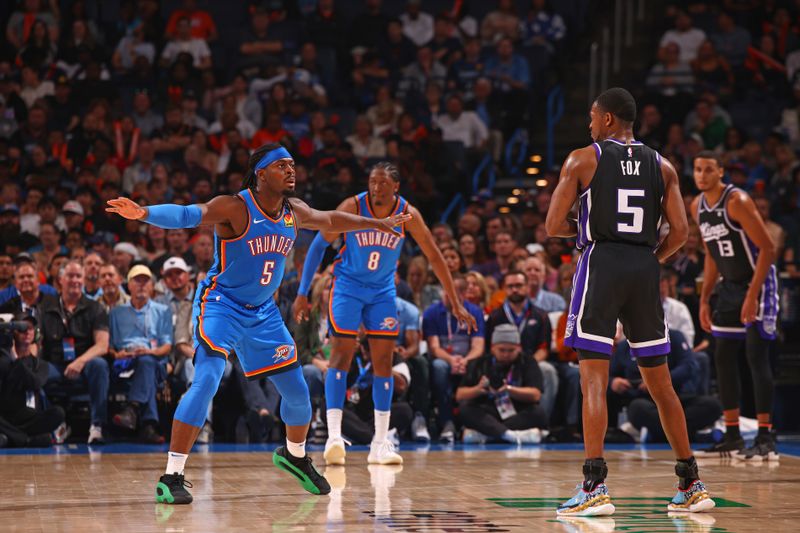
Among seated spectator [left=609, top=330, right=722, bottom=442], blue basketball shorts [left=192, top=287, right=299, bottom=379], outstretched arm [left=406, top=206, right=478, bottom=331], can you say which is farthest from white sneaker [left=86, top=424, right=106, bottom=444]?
seated spectator [left=609, top=330, right=722, bottom=442]

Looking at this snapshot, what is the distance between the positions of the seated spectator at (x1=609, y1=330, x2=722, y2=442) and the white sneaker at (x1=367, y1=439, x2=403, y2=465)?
287cm

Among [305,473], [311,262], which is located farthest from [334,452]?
[305,473]

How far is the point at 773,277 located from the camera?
328 inches

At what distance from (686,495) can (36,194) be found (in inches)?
349

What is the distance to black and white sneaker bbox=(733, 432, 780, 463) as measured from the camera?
8.27 metres

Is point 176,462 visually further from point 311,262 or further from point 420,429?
point 420,429

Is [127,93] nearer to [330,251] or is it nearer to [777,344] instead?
[330,251]

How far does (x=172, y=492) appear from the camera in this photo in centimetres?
586

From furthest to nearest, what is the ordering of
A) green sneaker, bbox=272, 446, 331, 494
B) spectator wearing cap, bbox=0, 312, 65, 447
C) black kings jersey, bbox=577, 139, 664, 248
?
spectator wearing cap, bbox=0, 312, 65, 447 → green sneaker, bbox=272, 446, 331, 494 → black kings jersey, bbox=577, 139, 664, 248

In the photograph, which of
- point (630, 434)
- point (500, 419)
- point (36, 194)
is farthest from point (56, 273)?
point (630, 434)

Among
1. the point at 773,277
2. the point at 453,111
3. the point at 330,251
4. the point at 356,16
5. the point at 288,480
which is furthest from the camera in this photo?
the point at 356,16

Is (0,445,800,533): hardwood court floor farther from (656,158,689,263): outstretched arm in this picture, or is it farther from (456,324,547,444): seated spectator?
(656,158,689,263): outstretched arm

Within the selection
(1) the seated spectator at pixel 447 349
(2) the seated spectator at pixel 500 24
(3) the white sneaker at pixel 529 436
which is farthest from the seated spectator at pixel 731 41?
(3) the white sneaker at pixel 529 436

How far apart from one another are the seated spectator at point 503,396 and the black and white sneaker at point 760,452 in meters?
2.09
